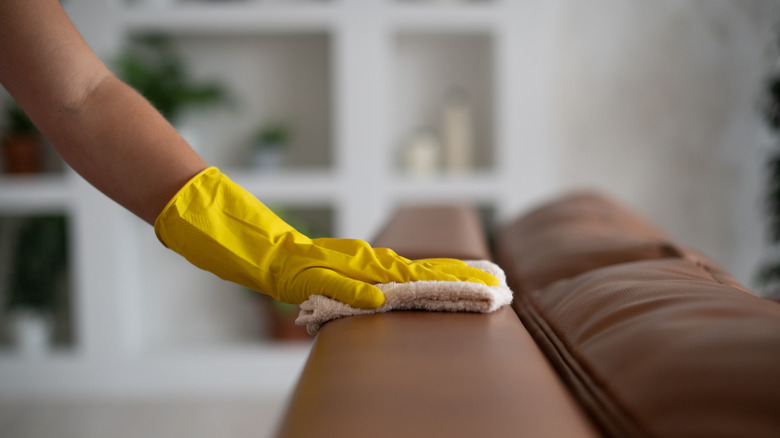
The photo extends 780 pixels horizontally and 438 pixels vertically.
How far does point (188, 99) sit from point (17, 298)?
47.6 inches

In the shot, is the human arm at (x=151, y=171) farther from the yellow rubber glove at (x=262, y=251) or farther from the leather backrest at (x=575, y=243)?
the leather backrest at (x=575, y=243)

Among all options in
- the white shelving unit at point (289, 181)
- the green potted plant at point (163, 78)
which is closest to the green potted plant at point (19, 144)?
the white shelving unit at point (289, 181)

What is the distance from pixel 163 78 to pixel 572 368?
9.00 feet

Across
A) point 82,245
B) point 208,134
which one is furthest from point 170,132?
point 208,134

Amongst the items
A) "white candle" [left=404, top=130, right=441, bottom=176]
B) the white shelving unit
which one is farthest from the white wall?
"white candle" [left=404, top=130, right=441, bottom=176]

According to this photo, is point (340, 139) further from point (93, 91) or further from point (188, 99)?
point (93, 91)

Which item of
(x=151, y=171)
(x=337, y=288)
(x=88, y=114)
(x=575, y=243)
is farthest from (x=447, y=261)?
(x=88, y=114)

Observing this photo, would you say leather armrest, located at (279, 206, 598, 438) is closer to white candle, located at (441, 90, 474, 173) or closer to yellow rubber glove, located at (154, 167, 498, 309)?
yellow rubber glove, located at (154, 167, 498, 309)

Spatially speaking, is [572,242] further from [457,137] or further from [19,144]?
[19,144]

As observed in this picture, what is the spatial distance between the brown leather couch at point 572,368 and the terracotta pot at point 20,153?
108 inches

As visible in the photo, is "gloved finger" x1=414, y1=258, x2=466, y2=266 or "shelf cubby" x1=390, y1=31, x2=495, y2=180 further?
"shelf cubby" x1=390, y1=31, x2=495, y2=180

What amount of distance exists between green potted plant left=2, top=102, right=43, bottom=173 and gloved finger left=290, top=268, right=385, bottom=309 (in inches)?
103

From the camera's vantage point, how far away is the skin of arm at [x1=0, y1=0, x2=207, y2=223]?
75 cm

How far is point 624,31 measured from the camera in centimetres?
292
